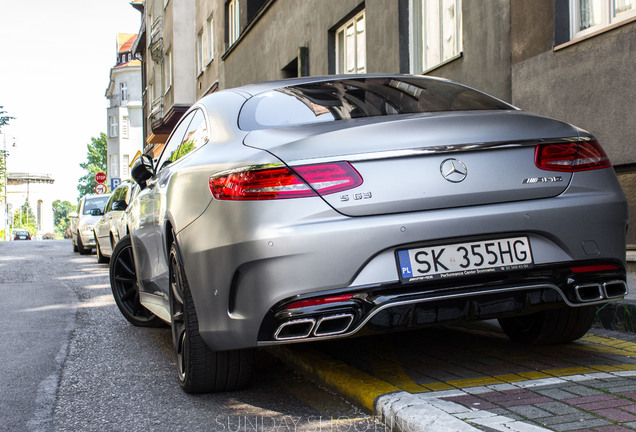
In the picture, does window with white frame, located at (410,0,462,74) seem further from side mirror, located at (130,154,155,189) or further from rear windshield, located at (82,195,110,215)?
Result: rear windshield, located at (82,195,110,215)

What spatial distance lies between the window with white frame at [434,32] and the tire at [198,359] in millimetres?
7143

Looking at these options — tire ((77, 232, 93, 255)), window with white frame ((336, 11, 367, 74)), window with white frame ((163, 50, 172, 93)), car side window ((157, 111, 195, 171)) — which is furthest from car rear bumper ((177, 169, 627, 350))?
window with white frame ((163, 50, 172, 93))

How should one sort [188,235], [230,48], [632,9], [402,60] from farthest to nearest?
[230,48] → [402,60] → [632,9] → [188,235]

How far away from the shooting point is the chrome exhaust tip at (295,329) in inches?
128

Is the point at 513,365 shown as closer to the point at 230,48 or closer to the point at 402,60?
the point at 402,60

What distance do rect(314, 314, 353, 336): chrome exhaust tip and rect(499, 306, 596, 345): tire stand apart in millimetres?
1556

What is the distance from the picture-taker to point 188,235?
3766mm

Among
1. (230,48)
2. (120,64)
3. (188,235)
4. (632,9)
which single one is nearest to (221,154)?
(188,235)

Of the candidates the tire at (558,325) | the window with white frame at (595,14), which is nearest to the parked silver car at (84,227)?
the window with white frame at (595,14)

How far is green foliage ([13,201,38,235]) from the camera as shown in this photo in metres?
111

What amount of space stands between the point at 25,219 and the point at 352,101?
401 feet

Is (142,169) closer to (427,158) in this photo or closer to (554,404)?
(427,158)

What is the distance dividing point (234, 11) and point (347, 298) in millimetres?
21734

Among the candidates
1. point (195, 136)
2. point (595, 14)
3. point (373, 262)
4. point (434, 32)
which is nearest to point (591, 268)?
point (373, 262)
